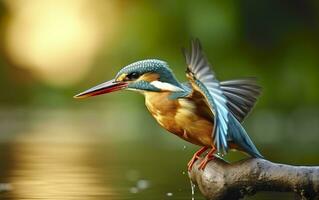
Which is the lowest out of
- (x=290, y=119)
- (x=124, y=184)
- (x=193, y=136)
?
(x=290, y=119)

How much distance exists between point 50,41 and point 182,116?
13.0 meters

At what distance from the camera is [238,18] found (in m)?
11.0

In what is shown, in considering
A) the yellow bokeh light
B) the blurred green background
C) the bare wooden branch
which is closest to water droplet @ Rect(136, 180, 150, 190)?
the blurred green background

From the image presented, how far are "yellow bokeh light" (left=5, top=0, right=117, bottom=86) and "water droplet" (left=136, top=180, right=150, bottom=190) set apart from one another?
9.04 metres

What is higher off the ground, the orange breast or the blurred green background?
the orange breast

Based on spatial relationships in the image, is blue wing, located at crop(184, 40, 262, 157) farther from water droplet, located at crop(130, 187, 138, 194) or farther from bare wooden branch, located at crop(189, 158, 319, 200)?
water droplet, located at crop(130, 187, 138, 194)

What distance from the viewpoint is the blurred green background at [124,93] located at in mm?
6035

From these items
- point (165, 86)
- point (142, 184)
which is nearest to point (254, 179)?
point (165, 86)

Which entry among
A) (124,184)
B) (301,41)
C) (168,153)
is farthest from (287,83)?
(124,184)

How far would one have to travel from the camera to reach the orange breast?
3.97 meters

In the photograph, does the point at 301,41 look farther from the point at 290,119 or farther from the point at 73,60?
the point at 73,60

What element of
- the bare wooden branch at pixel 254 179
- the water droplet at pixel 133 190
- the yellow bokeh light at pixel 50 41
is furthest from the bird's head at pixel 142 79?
the yellow bokeh light at pixel 50 41

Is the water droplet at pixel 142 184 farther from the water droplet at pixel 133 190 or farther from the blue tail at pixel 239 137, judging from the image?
the blue tail at pixel 239 137

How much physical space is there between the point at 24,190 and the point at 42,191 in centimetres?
11
